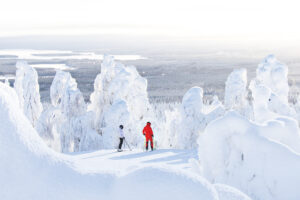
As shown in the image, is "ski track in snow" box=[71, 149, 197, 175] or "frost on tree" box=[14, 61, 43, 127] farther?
"frost on tree" box=[14, 61, 43, 127]

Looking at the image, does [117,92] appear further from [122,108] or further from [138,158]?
[138,158]

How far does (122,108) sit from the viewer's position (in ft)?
78.4

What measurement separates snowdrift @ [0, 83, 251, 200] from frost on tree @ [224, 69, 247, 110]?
3659 centimetres

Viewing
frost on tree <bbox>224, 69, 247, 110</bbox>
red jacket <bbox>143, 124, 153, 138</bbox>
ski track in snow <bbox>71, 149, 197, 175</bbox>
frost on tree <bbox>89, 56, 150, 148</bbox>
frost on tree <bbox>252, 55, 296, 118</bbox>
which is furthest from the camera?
frost on tree <bbox>224, 69, 247, 110</bbox>

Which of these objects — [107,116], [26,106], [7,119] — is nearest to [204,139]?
[7,119]

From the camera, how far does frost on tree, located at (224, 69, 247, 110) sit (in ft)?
127

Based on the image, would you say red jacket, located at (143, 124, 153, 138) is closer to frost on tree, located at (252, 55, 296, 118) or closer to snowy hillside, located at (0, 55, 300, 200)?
snowy hillside, located at (0, 55, 300, 200)

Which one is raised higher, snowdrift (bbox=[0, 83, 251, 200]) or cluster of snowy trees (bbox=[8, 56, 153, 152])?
snowdrift (bbox=[0, 83, 251, 200])

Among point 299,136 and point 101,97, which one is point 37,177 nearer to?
point 299,136

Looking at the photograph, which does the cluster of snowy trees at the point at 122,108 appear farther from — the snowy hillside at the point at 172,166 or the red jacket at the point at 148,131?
the snowy hillside at the point at 172,166

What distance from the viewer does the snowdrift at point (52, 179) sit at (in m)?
2.96

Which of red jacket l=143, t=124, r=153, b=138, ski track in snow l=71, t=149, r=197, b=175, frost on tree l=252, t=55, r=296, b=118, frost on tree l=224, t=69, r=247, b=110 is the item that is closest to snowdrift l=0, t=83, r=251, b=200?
ski track in snow l=71, t=149, r=197, b=175

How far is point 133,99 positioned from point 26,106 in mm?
11678

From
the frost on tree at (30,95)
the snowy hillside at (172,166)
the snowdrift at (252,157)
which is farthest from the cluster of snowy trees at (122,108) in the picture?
the snowdrift at (252,157)
